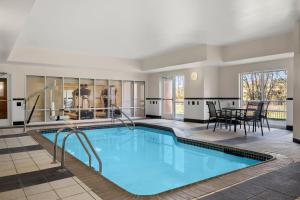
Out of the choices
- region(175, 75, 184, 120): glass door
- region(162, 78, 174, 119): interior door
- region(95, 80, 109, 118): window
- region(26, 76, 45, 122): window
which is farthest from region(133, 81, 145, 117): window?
region(26, 76, 45, 122): window

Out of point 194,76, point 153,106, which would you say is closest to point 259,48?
point 194,76

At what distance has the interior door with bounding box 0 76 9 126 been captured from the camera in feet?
26.9

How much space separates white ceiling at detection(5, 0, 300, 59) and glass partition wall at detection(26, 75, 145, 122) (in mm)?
2041

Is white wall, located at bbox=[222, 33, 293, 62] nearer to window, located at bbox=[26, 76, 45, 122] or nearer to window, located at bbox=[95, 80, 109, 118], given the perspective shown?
window, located at bbox=[95, 80, 109, 118]

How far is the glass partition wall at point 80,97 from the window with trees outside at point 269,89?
501 cm

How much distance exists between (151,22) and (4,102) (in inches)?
256

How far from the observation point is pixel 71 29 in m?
5.56

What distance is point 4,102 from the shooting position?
8250mm

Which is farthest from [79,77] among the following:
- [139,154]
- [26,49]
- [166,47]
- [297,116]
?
[297,116]

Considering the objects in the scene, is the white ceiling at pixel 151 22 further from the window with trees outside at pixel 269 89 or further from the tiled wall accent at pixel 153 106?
the tiled wall accent at pixel 153 106

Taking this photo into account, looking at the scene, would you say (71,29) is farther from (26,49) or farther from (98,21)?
(26,49)

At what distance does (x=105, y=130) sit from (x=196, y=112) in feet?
11.8

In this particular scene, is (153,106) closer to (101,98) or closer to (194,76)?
(101,98)

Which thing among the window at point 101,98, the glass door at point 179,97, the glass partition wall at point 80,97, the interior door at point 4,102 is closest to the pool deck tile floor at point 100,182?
the interior door at point 4,102
